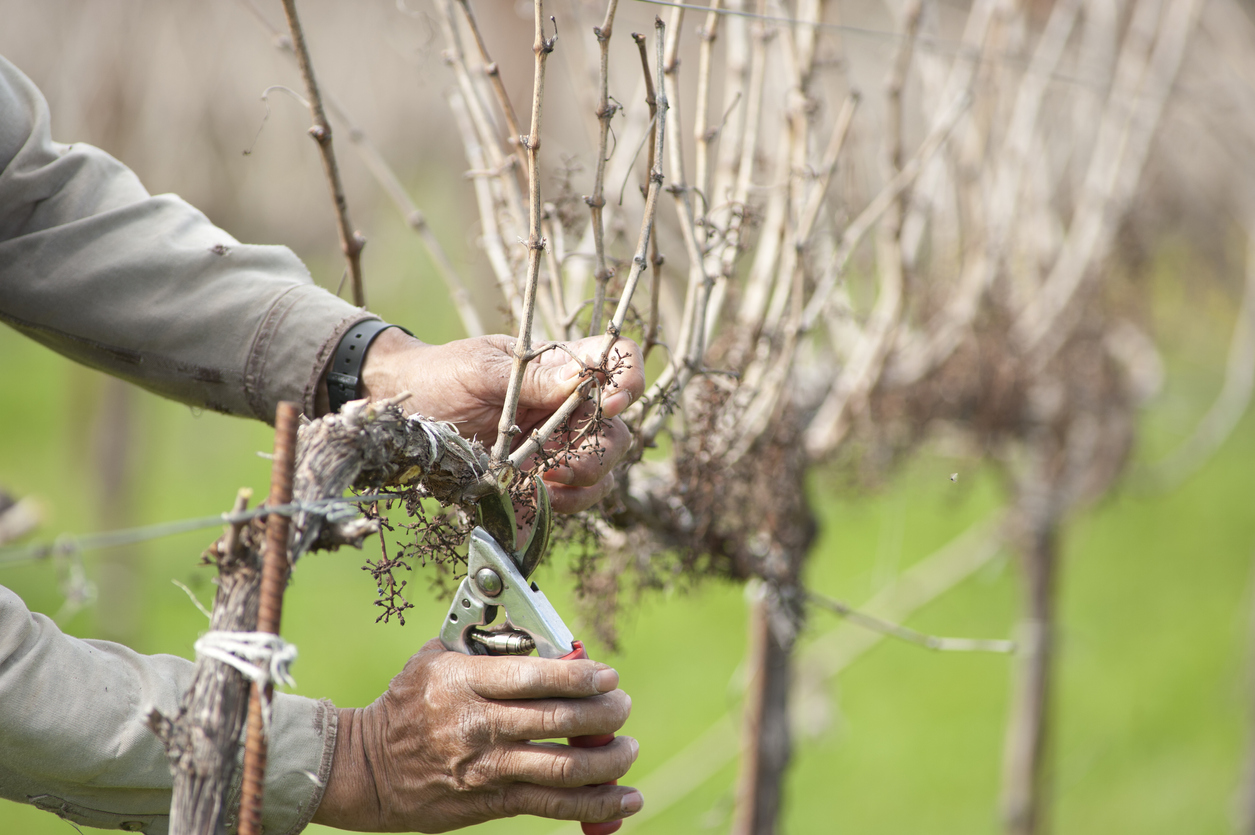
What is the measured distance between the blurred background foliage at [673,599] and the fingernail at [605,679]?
173 centimetres

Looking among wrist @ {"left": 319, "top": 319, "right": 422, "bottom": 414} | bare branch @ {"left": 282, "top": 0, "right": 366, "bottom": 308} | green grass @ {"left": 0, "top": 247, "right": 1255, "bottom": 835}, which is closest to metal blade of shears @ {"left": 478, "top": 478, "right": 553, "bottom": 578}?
wrist @ {"left": 319, "top": 319, "right": 422, "bottom": 414}

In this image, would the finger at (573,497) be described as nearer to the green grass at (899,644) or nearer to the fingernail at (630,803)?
the fingernail at (630,803)

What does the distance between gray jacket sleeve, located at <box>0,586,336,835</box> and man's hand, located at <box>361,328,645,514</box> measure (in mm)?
289

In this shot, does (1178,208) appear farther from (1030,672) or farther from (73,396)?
(73,396)

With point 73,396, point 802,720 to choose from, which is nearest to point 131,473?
point 73,396

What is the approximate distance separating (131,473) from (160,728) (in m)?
4.19

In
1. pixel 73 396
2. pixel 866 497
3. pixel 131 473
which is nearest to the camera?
pixel 866 497

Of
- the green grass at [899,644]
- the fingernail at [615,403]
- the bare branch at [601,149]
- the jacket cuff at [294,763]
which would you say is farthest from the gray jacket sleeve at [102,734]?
the green grass at [899,644]

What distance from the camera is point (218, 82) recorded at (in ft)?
14.9

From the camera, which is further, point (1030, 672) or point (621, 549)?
point (1030, 672)

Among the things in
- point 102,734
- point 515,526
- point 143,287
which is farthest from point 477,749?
point 143,287

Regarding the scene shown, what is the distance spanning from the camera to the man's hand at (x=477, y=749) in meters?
0.76

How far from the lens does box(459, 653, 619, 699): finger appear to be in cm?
75

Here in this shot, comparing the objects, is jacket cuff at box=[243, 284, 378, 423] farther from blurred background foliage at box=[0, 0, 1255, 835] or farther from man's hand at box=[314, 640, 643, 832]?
blurred background foliage at box=[0, 0, 1255, 835]
